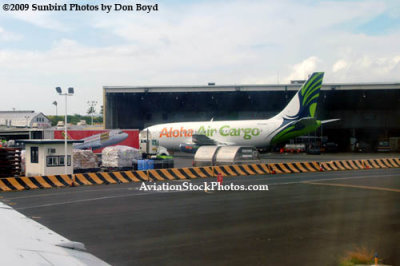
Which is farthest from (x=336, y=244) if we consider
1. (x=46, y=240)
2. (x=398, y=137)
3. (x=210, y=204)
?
(x=398, y=137)

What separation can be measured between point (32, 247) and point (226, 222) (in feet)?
31.5

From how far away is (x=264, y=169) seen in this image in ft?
91.1

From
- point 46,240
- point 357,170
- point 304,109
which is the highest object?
point 304,109

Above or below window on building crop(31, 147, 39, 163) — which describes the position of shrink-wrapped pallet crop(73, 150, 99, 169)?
below

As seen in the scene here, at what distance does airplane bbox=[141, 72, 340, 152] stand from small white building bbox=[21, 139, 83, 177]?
13.6m

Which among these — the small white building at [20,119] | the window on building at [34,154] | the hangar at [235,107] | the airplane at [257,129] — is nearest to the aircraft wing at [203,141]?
the airplane at [257,129]

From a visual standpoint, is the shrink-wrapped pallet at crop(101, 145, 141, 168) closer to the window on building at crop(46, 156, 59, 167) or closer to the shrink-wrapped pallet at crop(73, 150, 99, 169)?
the shrink-wrapped pallet at crop(73, 150, 99, 169)

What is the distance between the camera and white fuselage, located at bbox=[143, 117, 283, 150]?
4288 centimetres

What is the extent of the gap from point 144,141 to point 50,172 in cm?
2056

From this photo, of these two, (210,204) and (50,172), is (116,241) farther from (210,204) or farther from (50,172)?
(50,172)

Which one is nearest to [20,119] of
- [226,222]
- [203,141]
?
[203,141]

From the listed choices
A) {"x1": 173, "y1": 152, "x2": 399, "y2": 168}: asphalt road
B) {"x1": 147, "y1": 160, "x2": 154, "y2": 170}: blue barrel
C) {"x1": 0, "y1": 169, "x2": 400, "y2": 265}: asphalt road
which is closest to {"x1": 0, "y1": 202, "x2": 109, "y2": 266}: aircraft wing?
{"x1": 0, "y1": 169, "x2": 400, "y2": 265}: asphalt road

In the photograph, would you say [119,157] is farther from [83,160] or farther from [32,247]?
[32,247]

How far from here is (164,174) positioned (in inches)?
969
